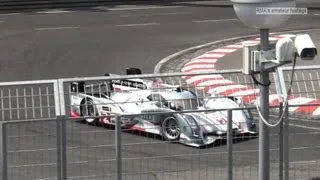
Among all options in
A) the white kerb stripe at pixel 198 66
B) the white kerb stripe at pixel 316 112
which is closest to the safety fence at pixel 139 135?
the white kerb stripe at pixel 316 112

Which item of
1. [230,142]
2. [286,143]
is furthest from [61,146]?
[286,143]

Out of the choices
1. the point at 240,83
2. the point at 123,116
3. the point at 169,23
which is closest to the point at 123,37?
the point at 169,23

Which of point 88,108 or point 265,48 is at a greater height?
point 265,48


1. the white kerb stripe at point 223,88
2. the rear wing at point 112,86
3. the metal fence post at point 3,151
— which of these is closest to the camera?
the metal fence post at point 3,151

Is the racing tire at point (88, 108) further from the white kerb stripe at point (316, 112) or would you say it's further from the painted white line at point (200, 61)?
the painted white line at point (200, 61)

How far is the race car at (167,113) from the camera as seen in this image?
6.27 m

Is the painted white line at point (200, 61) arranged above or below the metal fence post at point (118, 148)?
above

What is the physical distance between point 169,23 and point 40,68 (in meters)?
8.55

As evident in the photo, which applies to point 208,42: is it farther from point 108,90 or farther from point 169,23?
point 108,90

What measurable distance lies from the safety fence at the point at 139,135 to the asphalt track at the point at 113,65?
0.01 metres

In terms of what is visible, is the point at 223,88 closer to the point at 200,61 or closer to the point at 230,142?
the point at 230,142

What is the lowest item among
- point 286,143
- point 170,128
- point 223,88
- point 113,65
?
point 286,143

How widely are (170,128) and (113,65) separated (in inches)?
422

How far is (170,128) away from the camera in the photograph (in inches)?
253
